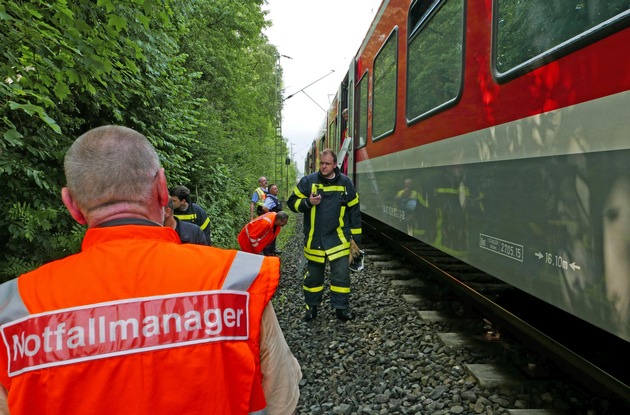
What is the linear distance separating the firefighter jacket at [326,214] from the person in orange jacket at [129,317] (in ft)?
11.6

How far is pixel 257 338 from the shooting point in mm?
1091

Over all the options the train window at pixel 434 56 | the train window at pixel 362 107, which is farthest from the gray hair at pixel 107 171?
the train window at pixel 362 107

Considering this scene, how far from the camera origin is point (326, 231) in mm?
4695

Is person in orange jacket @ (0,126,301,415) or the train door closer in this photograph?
person in orange jacket @ (0,126,301,415)

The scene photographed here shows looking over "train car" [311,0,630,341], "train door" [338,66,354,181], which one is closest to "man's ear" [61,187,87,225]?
"train car" [311,0,630,341]

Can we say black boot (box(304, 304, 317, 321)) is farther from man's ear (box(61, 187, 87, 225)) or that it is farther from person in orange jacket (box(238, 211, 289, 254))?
man's ear (box(61, 187, 87, 225))

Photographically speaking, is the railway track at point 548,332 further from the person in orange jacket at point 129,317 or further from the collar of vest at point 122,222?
the collar of vest at point 122,222

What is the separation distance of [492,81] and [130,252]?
269cm

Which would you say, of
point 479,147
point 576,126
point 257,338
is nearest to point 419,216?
point 479,147

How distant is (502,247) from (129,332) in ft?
7.74

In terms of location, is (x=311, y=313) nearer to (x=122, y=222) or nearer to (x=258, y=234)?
(x=258, y=234)

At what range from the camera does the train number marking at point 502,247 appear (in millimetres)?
2521

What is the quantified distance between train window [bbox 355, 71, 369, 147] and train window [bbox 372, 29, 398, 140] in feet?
2.52

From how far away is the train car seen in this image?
183 cm
